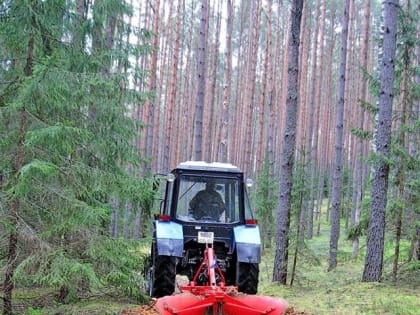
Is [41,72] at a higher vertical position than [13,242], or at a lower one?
higher

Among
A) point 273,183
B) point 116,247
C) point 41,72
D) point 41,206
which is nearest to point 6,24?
point 41,72

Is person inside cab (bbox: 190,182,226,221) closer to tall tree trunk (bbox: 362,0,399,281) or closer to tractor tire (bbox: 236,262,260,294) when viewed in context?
tractor tire (bbox: 236,262,260,294)

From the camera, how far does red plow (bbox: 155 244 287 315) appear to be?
4938 mm

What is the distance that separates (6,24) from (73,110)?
1756 mm

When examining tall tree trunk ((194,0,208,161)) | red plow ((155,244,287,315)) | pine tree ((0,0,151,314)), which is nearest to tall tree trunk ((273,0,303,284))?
pine tree ((0,0,151,314))

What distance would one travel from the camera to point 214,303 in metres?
4.92

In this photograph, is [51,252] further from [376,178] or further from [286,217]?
[376,178]

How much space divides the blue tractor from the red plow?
0.89 m

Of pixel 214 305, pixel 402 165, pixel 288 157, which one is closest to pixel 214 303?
pixel 214 305

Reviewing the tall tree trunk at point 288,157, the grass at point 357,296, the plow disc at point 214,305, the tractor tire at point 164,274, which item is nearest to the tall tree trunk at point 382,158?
the grass at point 357,296

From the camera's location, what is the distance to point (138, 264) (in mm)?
7379

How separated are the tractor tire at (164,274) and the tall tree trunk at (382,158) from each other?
4.45 meters

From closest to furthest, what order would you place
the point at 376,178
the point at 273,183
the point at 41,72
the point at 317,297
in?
the point at 41,72
the point at 317,297
the point at 376,178
the point at 273,183

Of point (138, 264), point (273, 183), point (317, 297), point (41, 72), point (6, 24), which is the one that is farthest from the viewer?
point (273, 183)
